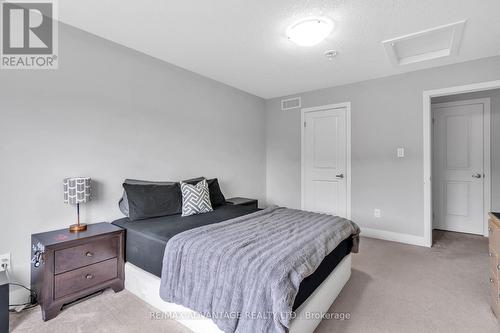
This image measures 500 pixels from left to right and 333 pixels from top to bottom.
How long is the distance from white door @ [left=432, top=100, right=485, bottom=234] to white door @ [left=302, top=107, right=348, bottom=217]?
163 cm

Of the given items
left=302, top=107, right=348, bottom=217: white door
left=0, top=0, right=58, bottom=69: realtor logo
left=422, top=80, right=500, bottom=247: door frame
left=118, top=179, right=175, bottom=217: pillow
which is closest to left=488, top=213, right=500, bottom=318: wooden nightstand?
left=422, top=80, right=500, bottom=247: door frame

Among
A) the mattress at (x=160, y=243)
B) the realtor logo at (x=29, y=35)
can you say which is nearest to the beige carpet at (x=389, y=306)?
the mattress at (x=160, y=243)

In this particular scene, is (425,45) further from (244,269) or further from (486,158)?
(244,269)

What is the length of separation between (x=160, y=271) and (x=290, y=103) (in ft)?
11.5

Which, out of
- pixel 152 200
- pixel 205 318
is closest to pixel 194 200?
pixel 152 200

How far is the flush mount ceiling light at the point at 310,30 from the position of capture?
210 cm

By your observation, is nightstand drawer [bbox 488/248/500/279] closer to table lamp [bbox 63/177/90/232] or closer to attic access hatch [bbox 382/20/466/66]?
attic access hatch [bbox 382/20/466/66]

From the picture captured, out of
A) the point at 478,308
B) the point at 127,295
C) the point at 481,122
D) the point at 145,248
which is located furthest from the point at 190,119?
the point at 481,122

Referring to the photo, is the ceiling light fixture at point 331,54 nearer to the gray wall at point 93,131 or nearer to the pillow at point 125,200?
the gray wall at point 93,131

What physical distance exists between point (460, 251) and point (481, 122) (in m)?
2.00

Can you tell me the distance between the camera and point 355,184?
12.5 ft

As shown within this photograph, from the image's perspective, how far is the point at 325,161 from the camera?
13.5ft

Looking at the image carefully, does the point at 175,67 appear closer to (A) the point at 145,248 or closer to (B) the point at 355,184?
(A) the point at 145,248

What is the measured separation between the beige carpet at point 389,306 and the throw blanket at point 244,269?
382mm
